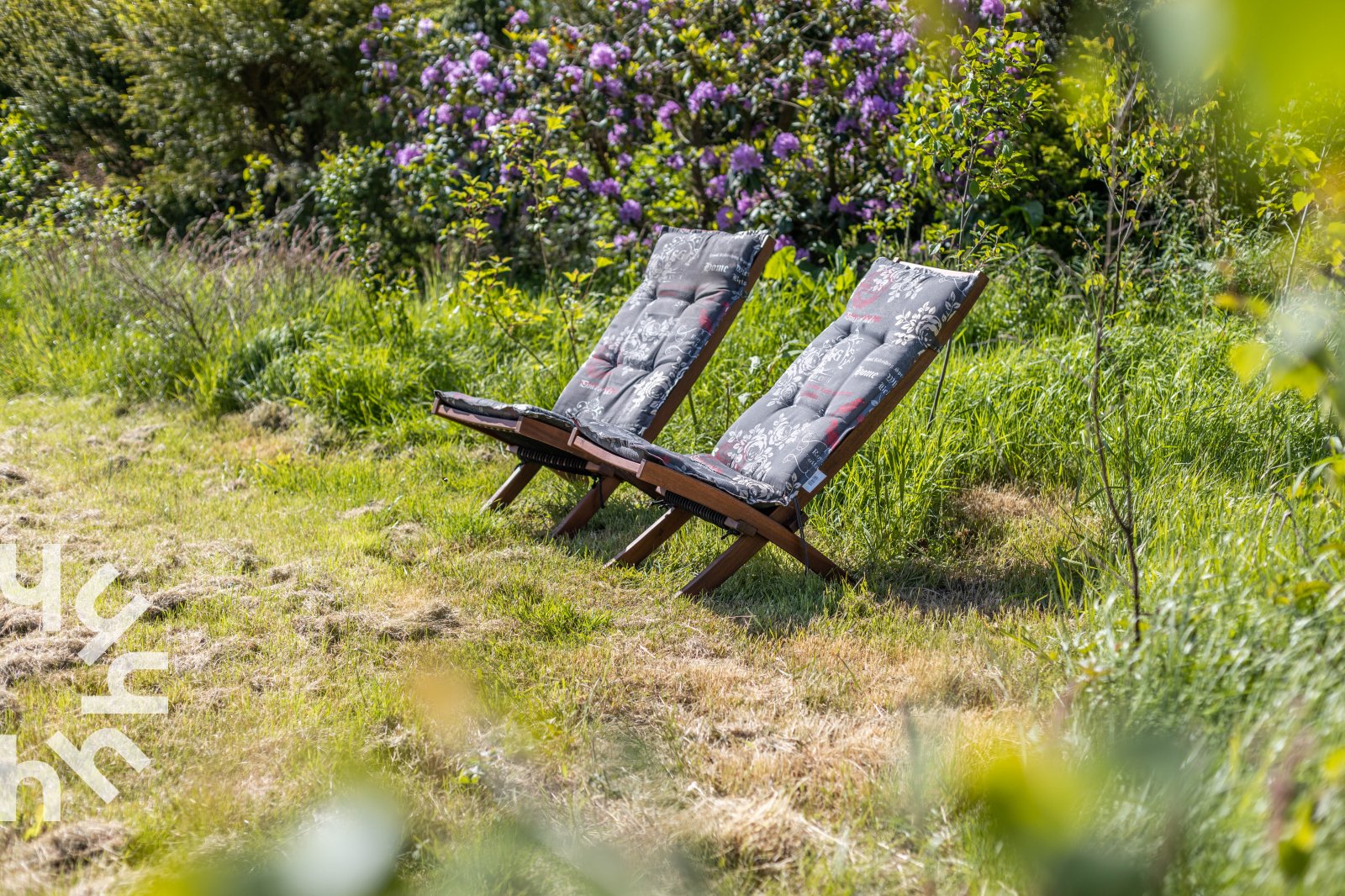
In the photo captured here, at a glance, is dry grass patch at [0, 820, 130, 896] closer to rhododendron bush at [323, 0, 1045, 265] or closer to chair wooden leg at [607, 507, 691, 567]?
chair wooden leg at [607, 507, 691, 567]

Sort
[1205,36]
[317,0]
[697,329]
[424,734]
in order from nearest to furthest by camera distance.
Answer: [1205,36]
[424,734]
[697,329]
[317,0]

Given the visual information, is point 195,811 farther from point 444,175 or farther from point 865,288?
point 444,175

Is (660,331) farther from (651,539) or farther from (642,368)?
(651,539)

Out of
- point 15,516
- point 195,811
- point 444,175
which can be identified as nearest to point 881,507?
point 195,811

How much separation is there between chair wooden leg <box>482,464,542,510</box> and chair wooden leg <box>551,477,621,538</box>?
1.14 ft

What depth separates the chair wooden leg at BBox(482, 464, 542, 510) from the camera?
4.46m

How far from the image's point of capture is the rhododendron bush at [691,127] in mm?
6117

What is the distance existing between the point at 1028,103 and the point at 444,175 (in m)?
3.97

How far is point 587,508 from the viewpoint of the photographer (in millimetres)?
4188

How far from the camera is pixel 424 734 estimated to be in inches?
105

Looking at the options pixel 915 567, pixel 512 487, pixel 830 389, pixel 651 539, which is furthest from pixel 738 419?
pixel 512 487

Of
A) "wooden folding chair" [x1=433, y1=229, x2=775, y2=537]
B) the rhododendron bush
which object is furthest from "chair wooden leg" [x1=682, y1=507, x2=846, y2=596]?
the rhododendron bush

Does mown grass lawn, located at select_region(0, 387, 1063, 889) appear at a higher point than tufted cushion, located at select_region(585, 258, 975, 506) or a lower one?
lower

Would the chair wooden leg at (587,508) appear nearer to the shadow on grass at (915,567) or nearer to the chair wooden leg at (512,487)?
the shadow on grass at (915,567)
